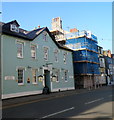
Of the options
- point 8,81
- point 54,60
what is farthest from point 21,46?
point 54,60

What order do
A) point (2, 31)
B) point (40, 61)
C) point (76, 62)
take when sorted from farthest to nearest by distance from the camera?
point (76, 62) → point (40, 61) → point (2, 31)

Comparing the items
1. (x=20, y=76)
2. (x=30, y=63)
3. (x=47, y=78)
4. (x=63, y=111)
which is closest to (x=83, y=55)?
(x=47, y=78)

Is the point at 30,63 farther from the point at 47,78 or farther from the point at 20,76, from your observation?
the point at 47,78

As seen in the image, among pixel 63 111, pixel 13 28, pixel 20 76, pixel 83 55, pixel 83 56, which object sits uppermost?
pixel 13 28

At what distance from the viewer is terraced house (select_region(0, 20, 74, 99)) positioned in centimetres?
1855

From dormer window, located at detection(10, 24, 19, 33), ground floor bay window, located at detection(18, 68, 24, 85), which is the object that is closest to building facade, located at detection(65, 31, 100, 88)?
ground floor bay window, located at detection(18, 68, 24, 85)

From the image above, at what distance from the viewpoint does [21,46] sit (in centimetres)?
2102

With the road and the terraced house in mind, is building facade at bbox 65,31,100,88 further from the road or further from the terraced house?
the road

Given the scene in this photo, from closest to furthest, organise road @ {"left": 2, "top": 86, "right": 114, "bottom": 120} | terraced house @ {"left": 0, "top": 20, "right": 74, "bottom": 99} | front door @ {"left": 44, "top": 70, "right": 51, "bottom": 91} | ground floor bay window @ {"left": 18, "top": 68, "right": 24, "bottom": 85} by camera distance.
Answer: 1. road @ {"left": 2, "top": 86, "right": 114, "bottom": 120}
2. terraced house @ {"left": 0, "top": 20, "right": 74, "bottom": 99}
3. ground floor bay window @ {"left": 18, "top": 68, "right": 24, "bottom": 85}
4. front door @ {"left": 44, "top": 70, "right": 51, "bottom": 91}

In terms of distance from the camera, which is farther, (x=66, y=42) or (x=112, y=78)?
(x=112, y=78)

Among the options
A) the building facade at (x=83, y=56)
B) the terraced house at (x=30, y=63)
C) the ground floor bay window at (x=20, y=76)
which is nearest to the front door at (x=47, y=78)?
the terraced house at (x=30, y=63)

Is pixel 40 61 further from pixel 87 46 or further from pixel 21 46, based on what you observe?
pixel 87 46

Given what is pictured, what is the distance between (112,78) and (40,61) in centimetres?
3715

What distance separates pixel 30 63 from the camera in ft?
71.3
